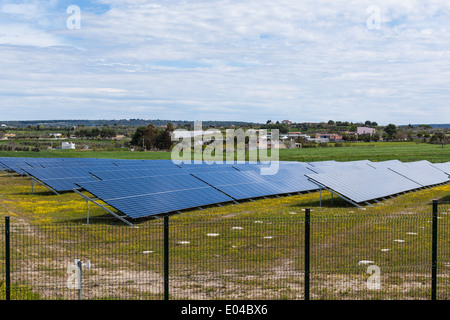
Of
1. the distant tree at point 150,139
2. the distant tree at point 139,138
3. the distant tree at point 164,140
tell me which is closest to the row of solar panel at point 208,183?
the distant tree at point 164,140

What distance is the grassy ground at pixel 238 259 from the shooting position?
11328 mm

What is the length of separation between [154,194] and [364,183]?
13874 millimetres

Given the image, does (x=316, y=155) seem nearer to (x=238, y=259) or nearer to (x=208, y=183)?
(x=208, y=183)

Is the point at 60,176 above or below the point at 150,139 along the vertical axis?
below

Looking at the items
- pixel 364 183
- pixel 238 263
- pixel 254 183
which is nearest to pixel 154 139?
pixel 254 183

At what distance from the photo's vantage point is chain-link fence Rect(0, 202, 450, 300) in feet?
36.2

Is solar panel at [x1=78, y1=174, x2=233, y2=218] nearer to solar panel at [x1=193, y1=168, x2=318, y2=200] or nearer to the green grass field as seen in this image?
solar panel at [x1=193, y1=168, x2=318, y2=200]

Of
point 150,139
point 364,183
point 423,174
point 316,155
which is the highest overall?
point 150,139

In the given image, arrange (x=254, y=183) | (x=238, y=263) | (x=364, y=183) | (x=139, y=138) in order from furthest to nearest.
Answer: (x=139, y=138), (x=254, y=183), (x=364, y=183), (x=238, y=263)

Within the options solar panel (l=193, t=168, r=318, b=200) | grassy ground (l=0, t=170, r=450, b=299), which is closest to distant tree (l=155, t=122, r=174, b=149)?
solar panel (l=193, t=168, r=318, b=200)

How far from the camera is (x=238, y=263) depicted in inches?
557

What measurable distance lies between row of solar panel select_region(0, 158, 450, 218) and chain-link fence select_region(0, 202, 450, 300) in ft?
7.80

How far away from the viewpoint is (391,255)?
15.1 m
